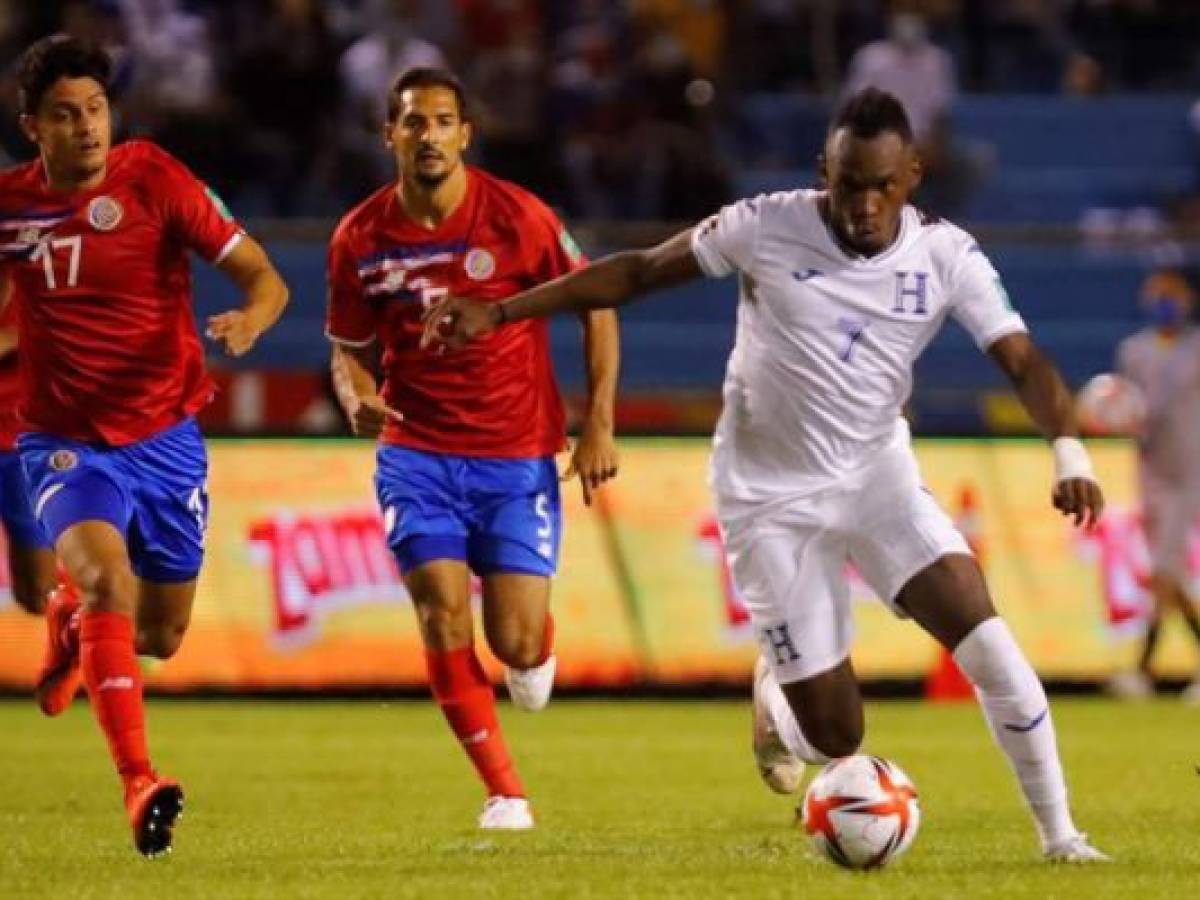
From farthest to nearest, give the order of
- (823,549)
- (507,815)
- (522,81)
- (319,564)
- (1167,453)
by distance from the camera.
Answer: (522,81)
(1167,453)
(319,564)
(507,815)
(823,549)

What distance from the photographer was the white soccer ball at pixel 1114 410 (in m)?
17.7

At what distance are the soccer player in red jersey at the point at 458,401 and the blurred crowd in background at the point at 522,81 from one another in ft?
27.4

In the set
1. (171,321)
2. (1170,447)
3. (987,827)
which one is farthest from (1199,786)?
(1170,447)

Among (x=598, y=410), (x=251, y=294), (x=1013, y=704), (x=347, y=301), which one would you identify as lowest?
(x=1013, y=704)

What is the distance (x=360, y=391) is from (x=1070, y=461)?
312 centimetres

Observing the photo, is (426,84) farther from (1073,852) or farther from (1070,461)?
(1073,852)

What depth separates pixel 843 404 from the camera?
28.6 ft

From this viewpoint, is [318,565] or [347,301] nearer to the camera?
[347,301]

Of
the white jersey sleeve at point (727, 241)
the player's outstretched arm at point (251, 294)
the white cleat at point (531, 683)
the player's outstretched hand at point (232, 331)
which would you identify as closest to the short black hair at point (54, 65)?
the player's outstretched arm at point (251, 294)

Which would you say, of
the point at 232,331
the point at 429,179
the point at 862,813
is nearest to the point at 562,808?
the point at 429,179

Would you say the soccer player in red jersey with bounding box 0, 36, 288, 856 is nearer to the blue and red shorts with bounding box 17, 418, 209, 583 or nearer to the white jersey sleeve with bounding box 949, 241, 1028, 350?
the blue and red shorts with bounding box 17, 418, 209, 583

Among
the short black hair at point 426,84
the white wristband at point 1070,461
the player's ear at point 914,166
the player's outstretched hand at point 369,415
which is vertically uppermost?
the player's ear at point 914,166

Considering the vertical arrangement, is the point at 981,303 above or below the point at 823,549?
above

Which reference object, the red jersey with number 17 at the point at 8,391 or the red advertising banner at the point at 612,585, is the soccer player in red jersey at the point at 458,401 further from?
the red advertising banner at the point at 612,585
